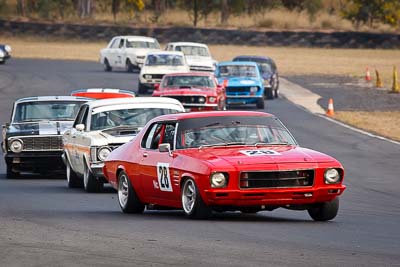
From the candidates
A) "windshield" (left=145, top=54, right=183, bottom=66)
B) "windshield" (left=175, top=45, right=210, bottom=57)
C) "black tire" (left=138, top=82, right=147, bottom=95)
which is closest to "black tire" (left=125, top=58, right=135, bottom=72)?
"windshield" (left=175, top=45, right=210, bottom=57)

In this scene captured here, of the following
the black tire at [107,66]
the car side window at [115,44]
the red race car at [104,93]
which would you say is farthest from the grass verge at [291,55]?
the red race car at [104,93]

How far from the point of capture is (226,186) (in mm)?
12641

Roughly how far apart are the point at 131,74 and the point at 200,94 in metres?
23.2

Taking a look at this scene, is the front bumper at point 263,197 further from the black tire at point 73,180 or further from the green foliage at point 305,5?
the green foliage at point 305,5

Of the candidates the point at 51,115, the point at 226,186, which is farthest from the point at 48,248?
the point at 51,115

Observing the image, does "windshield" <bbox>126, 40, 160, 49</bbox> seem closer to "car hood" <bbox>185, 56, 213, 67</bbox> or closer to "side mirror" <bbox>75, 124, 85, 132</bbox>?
"car hood" <bbox>185, 56, 213, 67</bbox>

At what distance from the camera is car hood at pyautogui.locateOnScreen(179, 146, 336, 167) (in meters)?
12.7

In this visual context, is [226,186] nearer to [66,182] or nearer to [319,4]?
[66,182]

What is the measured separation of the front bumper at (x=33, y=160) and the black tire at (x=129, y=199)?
Result: 6292 millimetres

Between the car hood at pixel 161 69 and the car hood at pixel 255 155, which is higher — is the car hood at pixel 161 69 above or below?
below

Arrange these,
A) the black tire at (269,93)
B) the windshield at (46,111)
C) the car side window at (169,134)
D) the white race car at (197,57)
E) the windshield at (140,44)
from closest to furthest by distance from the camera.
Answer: the car side window at (169,134) → the windshield at (46,111) → the black tire at (269,93) → the white race car at (197,57) → the windshield at (140,44)

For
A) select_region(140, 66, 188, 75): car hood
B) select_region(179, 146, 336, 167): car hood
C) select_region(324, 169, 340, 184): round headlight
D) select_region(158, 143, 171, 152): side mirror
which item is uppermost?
select_region(179, 146, 336, 167): car hood

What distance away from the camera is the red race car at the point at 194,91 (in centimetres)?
3388

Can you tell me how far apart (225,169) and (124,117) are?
6.10 meters
